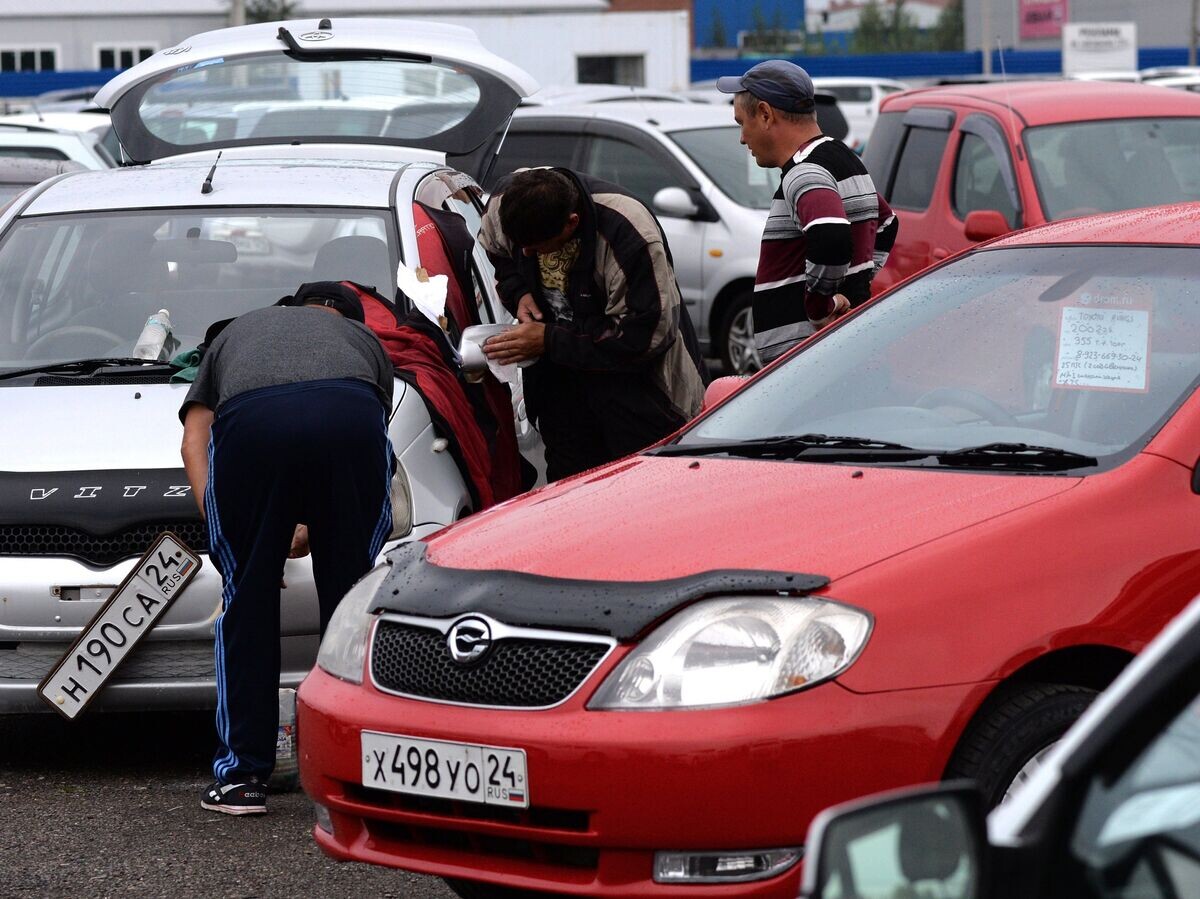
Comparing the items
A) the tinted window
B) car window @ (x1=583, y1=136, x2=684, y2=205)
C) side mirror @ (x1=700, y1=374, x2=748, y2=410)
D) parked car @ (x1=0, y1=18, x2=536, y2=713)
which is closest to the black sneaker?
parked car @ (x1=0, y1=18, x2=536, y2=713)

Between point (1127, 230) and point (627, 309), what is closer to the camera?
point (1127, 230)

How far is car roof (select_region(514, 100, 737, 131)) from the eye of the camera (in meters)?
13.5

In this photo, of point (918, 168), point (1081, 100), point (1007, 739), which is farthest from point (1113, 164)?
point (1007, 739)

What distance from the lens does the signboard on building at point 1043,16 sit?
76188 millimetres

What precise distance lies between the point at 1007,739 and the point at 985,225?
5.40 metres

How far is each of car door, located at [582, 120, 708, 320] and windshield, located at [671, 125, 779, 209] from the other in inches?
6.9

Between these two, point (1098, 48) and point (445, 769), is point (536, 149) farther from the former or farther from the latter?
point (1098, 48)

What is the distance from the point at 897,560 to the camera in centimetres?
358

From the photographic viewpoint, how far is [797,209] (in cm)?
611

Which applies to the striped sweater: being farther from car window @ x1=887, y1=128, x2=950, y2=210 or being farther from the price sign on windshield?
car window @ x1=887, y1=128, x2=950, y2=210

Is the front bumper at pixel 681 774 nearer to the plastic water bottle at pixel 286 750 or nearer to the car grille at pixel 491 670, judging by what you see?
the car grille at pixel 491 670

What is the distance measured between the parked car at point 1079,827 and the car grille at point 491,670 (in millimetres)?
1585

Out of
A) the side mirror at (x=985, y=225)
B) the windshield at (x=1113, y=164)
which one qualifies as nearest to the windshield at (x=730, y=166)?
the windshield at (x=1113, y=164)

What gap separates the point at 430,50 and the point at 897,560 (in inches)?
193
